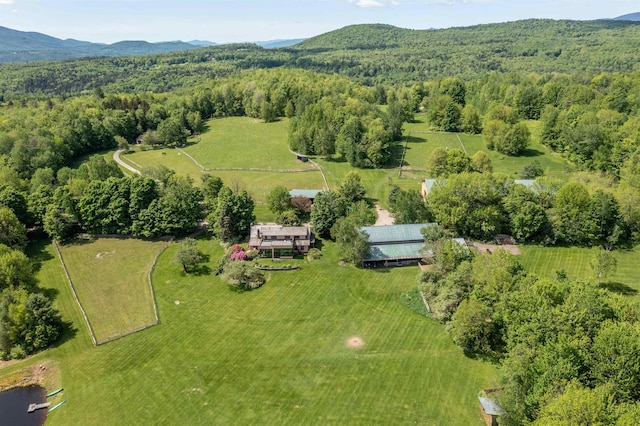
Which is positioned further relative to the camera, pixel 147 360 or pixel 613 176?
pixel 613 176

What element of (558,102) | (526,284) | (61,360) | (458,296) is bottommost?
(61,360)

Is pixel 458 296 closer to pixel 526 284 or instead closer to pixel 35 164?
pixel 526 284

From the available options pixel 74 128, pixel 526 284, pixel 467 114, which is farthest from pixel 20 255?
pixel 467 114

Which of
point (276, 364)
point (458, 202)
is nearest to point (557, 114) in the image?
point (458, 202)

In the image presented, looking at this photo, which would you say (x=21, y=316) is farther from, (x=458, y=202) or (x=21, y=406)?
(x=458, y=202)

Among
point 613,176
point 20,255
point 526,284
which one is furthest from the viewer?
point 613,176
